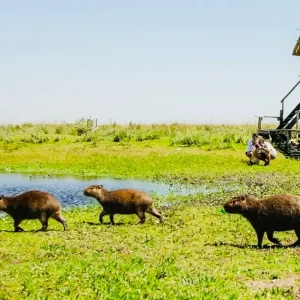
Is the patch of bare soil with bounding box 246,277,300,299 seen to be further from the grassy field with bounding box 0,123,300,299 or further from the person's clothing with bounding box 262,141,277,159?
the person's clothing with bounding box 262,141,277,159

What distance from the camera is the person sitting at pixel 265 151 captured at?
1332 inches

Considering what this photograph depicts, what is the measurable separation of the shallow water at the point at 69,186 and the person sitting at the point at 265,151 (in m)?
9.24

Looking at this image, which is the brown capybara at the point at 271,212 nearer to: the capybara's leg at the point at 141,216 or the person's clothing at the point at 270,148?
the capybara's leg at the point at 141,216

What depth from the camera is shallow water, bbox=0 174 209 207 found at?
23.0 metres

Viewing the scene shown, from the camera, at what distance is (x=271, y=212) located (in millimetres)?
12672

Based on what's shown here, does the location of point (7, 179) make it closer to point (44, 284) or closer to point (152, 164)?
point (152, 164)

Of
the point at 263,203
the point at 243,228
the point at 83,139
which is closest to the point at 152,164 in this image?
the point at 83,139

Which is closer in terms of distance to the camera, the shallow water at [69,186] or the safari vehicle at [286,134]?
the shallow water at [69,186]

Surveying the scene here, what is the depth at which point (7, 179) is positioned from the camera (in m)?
29.3

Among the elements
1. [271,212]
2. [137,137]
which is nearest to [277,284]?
[271,212]

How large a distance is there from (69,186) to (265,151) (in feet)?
44.1

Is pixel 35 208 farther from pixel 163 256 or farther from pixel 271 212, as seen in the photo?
pixel 271 212

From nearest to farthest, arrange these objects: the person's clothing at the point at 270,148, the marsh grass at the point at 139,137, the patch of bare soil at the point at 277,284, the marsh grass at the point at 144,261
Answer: the marsh grass at the point at 144,261 → the patch of bare soil at the point at 277,284 → the person's clothing at the point at 270,148 → the marsh grass at the point at 139,137

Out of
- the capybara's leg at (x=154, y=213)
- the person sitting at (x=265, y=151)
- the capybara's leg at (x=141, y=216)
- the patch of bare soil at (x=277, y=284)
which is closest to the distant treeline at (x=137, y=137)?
the person sitting at (x=265, y=151)
